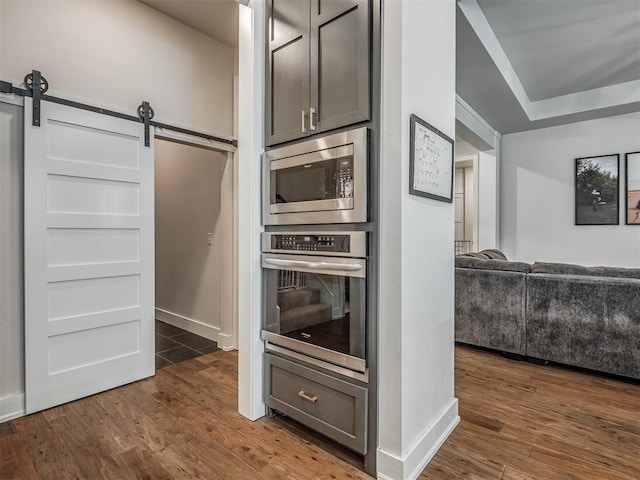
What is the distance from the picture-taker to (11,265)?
2086 mm

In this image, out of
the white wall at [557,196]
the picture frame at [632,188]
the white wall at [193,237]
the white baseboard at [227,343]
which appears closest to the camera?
the white baseboard at [227,343]

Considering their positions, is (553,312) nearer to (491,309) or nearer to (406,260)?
(491,309)

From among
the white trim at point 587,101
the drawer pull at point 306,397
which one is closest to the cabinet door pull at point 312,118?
the drawer pull at point 306,397

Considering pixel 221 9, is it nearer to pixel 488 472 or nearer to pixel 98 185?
pixel 98 185

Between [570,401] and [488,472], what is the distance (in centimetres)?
112

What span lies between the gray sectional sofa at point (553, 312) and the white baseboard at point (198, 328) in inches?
87.3

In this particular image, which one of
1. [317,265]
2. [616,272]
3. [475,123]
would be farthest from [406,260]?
[475,123]

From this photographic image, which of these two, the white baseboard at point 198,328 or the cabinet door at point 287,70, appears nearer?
the cabinet door at point 287,70

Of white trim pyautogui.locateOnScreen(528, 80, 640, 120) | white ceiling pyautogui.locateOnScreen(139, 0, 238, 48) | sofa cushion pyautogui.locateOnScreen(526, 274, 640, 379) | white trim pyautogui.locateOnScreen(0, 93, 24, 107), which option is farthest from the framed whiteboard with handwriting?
white trim pyautogui.locateOnScreen(528, 80, 640, 120)

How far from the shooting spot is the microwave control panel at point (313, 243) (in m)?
1.68

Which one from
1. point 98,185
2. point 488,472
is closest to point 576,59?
point 488,472

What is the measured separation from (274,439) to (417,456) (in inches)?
29.5

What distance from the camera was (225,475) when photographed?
1587 mm

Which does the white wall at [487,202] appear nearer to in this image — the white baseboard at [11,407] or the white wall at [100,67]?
the white wall at [100,67]
